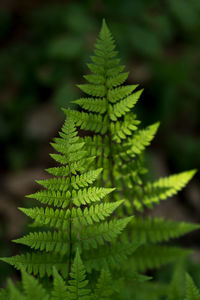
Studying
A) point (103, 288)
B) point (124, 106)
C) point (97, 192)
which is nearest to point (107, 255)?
point (103, 288)

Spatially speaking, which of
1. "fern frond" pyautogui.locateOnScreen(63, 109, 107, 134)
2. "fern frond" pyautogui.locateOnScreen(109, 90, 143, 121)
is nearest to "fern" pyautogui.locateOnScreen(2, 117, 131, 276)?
"fern frond" pyautogui.locateOnScreen(63, 109, 107, 134)

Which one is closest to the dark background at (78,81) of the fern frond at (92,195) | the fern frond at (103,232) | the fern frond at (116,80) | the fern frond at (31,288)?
the fern frond at (103,232)

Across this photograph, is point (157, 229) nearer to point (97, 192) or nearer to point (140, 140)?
point (140, 140)

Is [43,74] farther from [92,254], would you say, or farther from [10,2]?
[92,254]

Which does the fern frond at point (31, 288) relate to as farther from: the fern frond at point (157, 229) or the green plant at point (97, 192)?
the fern frond at point (157, 229)

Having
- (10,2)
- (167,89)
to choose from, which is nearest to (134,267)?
(167,89)

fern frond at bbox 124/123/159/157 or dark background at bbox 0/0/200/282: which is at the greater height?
dark background at bbox 0/0/200/282

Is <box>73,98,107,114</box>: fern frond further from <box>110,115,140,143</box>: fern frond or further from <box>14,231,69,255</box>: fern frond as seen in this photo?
<box>14,231,69,255</box>: fern frond

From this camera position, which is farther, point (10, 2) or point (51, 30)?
point (10, 2)
